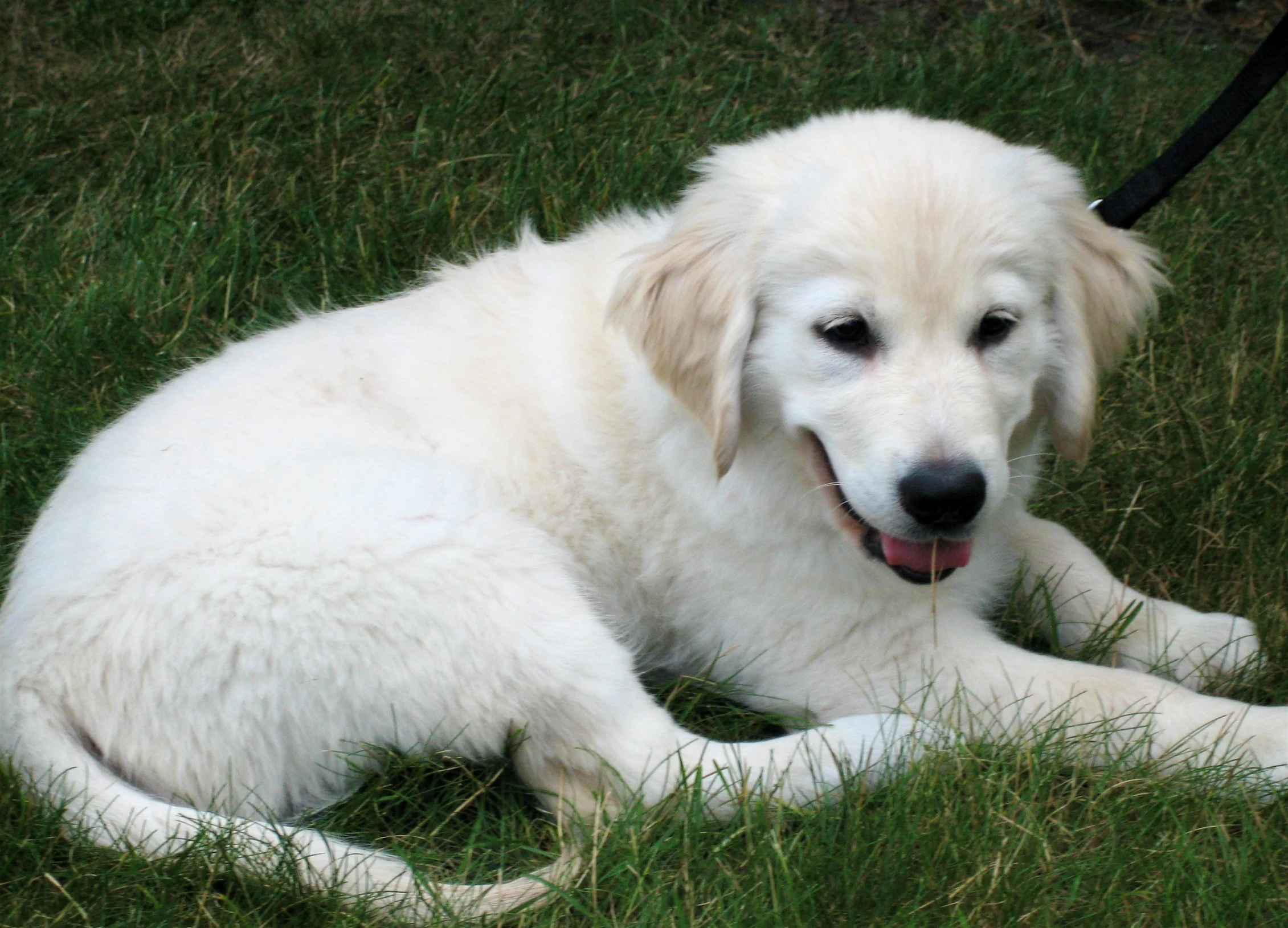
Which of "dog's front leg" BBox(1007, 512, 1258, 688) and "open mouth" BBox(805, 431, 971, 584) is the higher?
"open mouth" BBox(805, 431, 971, 584)

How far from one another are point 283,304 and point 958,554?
2.39 m

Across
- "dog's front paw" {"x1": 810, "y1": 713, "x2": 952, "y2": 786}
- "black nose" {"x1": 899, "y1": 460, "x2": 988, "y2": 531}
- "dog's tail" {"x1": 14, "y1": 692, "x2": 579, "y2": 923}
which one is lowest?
"dog's tail" {"x1": 14, "y1": 692, "x2": 579, "y2": 923}

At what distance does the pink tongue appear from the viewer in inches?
105

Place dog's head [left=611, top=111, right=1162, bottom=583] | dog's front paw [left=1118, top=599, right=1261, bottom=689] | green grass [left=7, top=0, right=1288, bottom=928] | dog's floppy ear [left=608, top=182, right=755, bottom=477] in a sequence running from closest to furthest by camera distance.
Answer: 1. green grass [left=7, top=0, right=1288, bottom=928]
2. dog's head [left=611, top=111, right=1162, bottom=583]
3. dog's floppy ear [left=608, top=182, right=755, bottom=477]
4. dog's front paw [left=1118, top=599, right=1261, bottom=689]

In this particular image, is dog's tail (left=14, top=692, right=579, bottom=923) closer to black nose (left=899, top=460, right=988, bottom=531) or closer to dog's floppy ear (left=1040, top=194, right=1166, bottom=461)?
black nose (left=899, top=460, right=988, bottom=531)

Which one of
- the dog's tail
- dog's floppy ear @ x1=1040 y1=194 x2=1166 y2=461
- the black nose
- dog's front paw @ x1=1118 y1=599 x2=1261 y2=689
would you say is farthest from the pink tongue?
the dog's tail

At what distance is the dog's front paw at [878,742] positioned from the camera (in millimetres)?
2547

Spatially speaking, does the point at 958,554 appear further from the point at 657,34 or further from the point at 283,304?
the point at 657,34

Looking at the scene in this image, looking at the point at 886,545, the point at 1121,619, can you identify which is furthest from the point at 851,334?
the point at 1121,619

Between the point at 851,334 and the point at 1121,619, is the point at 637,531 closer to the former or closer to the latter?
the point at 851,334

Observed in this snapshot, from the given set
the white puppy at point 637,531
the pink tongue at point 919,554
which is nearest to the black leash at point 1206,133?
the white puppy at point 637,531

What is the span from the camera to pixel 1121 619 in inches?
118

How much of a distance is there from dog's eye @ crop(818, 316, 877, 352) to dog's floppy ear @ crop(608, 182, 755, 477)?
168 mm

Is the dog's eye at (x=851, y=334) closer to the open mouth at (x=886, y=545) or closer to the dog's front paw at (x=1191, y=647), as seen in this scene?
the open mouth at (x=886, y=545)
